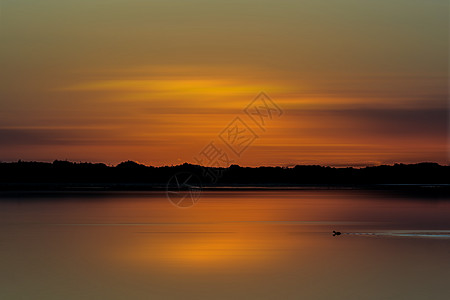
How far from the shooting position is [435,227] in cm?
4428

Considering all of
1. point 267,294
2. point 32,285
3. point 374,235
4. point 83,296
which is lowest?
point 267,294

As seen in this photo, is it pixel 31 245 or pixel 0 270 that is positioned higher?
pixel 31 245

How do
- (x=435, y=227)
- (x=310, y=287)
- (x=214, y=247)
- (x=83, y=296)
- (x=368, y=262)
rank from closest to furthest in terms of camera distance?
(x=83, y=296)
(x=310, y=287)
(x=368, y=262)
(x=214, y=247)
(x=435, y=227)

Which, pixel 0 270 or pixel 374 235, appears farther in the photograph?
pixel 374 235

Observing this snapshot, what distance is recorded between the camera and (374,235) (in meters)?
38.9

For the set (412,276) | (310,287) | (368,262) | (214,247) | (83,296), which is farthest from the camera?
(214,247)

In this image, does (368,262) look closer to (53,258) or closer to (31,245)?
(53,258)

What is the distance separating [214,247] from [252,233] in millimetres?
7817

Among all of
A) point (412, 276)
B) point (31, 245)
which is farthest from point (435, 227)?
point (31, 245)

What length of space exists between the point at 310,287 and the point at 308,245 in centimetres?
1171

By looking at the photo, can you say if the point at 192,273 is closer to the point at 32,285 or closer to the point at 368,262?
the point at 32,285

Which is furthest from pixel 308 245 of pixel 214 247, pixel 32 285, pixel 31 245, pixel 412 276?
pixel 32 285

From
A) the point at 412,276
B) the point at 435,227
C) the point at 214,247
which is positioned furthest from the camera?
the point at 435,227

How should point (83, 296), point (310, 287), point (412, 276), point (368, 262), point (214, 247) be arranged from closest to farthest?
point (83, 296) < point (310, 287) < point (412, 276) < point (368, 262) < point (214, 247)
